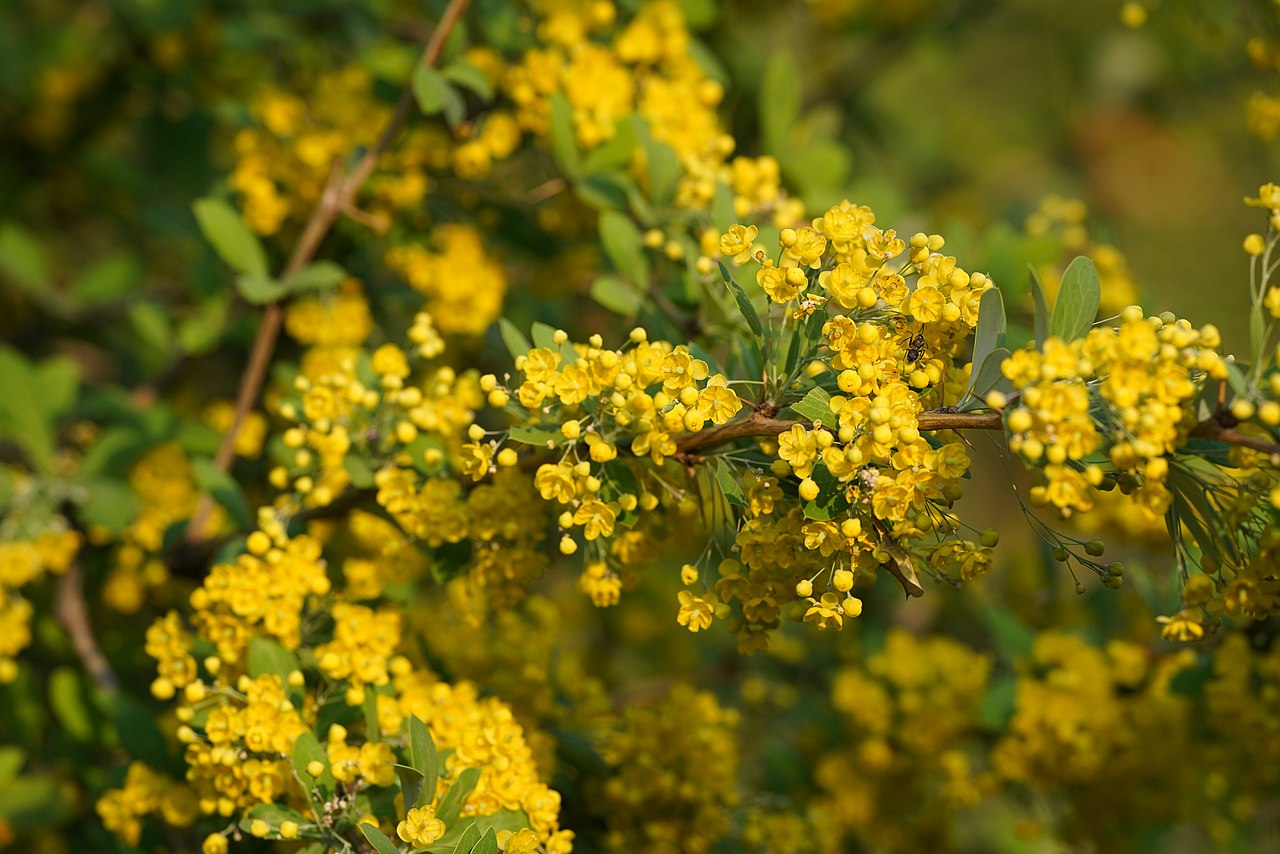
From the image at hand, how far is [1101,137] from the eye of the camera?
5.91m

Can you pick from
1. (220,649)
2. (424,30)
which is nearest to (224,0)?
(424,30)

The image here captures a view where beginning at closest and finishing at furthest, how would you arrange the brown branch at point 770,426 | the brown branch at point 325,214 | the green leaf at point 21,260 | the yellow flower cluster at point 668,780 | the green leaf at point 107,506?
the brown branch at point 770,426
the yellow flower cluster at point 668,780
the brown branch at point 325,214
the green leaf at point 107,506
the green leaf at point 21,260

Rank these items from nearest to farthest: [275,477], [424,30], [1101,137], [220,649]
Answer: [220,649]
[275,477]
[424,30]
[1101,137]

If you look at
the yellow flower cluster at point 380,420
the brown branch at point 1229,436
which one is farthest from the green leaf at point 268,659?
the brown branch at point 1229,436

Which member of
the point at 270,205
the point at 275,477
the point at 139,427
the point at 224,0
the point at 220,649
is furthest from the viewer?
the point at 224,0

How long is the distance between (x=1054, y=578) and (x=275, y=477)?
6.75 feet

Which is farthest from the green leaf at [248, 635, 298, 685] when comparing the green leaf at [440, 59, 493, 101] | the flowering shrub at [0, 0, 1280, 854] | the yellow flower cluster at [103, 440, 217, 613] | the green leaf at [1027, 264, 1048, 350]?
the green leaf at [1027, 264, 1048, 350]

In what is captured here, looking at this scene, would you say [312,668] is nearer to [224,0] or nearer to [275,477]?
[275,477]

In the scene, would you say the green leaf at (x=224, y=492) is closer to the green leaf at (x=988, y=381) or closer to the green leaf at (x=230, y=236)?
the green leaf at (x=230, y=236)

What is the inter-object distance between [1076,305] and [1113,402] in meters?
0.18

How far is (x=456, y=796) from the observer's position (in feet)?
Answer: 5.03

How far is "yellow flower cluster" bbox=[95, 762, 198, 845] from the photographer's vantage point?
1874mm

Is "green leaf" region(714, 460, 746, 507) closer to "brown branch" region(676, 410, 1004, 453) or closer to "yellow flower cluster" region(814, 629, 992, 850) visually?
"brown branch" region(676, 410, 1004, 453)

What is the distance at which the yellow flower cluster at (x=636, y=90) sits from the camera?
2.19 meters
